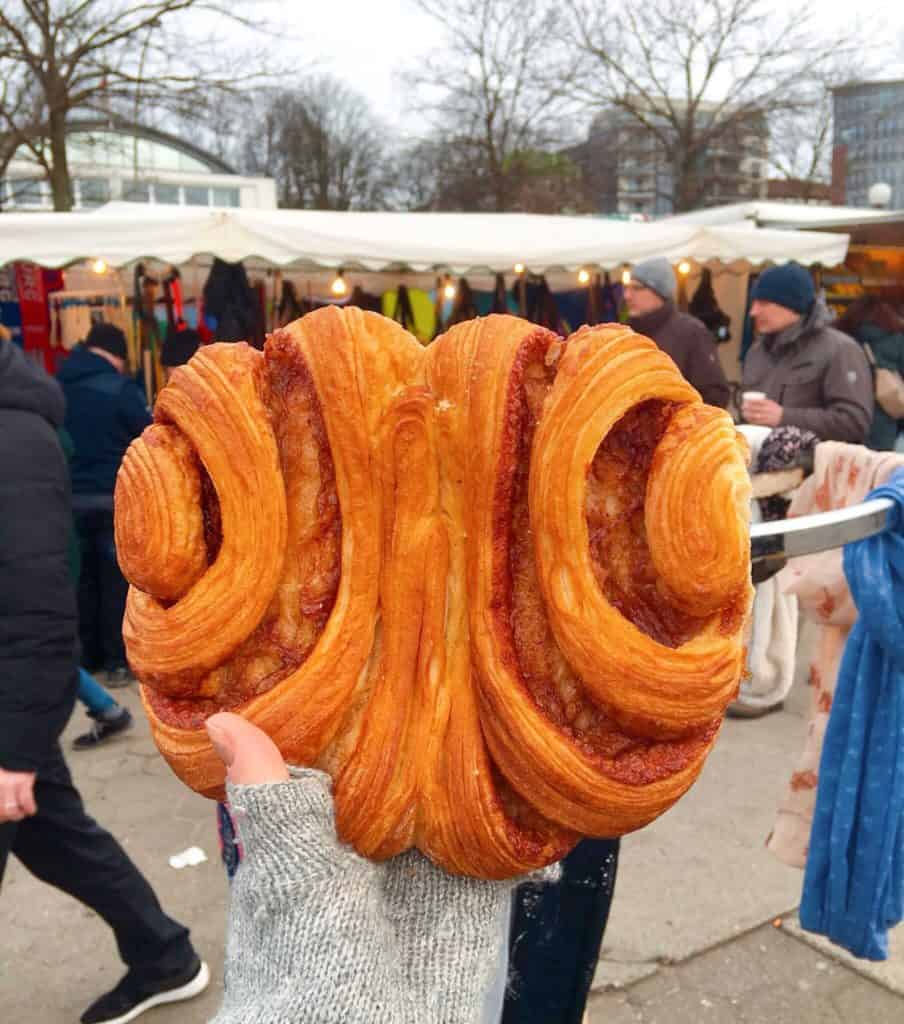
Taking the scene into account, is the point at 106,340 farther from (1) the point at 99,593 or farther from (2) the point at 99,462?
(1) the point at 99,593

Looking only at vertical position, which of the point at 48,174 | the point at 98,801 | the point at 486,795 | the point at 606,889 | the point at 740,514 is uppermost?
the point at 48,174

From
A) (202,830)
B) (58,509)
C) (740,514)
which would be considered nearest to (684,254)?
(202,830)

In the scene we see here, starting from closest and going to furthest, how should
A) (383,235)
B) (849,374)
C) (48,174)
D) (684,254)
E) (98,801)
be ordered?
(849,374) < (98,801) < (383,235) < (684,254) < (48,174)

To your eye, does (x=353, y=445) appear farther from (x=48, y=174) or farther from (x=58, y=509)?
(x=48, y=174)

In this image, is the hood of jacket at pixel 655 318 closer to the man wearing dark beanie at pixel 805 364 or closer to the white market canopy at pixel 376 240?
the man wearing dark beanie at pixel 805 364

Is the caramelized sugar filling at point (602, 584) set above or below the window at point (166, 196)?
below

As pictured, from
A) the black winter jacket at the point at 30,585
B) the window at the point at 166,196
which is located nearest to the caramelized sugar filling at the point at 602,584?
the black winter jacket at the point at 30,585

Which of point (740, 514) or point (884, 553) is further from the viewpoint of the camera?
point (884, 553)
